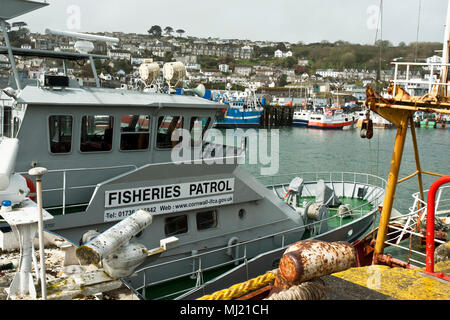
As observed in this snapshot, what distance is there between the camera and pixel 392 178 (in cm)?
1007

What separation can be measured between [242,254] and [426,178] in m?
24.6

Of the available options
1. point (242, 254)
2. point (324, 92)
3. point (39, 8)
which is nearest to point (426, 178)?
point (242, 254)

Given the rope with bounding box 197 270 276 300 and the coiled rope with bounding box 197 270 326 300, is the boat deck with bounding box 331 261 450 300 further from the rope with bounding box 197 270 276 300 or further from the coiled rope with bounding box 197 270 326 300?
the rope with bounding box 197 270 276 300

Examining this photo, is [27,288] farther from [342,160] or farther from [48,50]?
[342,160]

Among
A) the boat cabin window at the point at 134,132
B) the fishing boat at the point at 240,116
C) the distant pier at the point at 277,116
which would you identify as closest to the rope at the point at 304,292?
the boat cabin window at the point at 134,132

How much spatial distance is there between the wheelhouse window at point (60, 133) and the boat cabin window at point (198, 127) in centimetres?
280

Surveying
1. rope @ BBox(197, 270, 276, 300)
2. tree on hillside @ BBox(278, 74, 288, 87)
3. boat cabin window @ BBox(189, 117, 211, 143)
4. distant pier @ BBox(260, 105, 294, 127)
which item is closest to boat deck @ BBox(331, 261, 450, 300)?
rope @ BBox(197, 270, 276, 300)

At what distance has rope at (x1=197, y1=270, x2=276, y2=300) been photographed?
18.8 ft

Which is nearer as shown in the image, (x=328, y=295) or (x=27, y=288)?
(x=27, y=288)

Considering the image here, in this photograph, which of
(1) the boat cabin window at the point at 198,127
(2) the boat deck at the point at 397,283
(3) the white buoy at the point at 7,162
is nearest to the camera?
(3) the white buoy at the point at 7,162

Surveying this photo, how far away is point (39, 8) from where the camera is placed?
9.61 m

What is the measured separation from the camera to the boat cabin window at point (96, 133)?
8836 millimetres

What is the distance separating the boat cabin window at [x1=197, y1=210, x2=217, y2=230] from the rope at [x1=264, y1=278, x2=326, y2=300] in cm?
473

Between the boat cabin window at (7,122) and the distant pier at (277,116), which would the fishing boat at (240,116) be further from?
the boat cabin window at (7,122)
